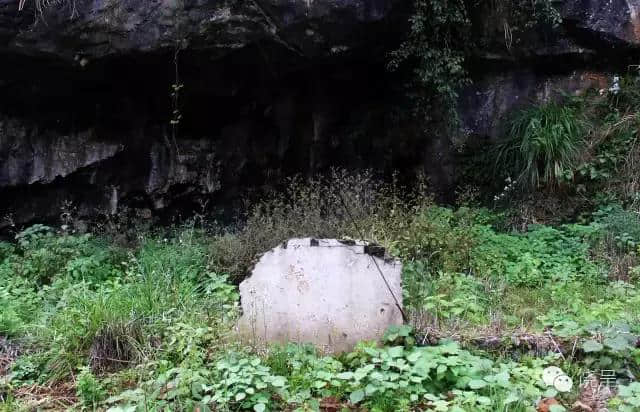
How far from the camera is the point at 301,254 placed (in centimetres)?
381

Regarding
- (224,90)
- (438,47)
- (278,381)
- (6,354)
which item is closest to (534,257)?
(438,47)

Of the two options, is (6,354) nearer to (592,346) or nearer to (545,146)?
(592,346)

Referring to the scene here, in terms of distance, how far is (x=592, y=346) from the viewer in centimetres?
314

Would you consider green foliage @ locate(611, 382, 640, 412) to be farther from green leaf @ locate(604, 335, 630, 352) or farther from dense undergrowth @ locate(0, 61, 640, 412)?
green leaf @ locate(604, 335, 630, 352)

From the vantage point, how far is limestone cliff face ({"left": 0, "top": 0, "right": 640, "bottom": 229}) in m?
5.58

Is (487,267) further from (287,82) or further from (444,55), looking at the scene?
(287,82)

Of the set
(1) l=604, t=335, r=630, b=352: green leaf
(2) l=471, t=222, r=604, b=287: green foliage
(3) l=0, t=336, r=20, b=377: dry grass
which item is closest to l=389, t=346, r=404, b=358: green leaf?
(1) l=604, t=335, r=630, b=352: green leaf

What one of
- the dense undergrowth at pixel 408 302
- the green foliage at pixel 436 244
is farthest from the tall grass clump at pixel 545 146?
the green foliage at pixel 436 244

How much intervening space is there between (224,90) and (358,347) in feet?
14.1

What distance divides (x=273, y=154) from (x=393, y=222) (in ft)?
8.07

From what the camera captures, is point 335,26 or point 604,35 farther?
point 604,35

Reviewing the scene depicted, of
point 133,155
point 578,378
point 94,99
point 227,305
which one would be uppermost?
point 94,99

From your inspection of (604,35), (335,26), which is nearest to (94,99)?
(335,26)

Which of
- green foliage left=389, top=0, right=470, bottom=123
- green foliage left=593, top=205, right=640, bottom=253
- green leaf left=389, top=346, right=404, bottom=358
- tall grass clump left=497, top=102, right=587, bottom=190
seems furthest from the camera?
tall grass clump left=497, top=102, right=587, bottom=190
